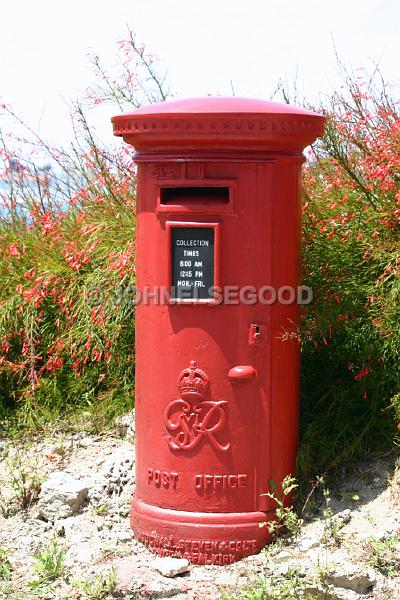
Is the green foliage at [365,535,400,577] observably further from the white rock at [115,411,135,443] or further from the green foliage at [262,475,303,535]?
the white rock at [115,411,135,443]

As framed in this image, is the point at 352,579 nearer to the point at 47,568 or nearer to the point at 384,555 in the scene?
the point at 384,555

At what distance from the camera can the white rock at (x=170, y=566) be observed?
13.7 ft

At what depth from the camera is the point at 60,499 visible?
4.76 m

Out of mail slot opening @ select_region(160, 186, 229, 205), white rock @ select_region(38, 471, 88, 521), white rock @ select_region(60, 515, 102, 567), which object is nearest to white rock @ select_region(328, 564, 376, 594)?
white rock @ select_region(60, 515, 102, 567)

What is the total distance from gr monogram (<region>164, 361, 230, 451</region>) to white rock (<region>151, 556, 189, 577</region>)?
0.47m

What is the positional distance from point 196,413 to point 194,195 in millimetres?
908

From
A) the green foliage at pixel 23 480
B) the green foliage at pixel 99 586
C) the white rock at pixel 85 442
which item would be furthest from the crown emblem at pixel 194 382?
the white rock at pixel 85 442

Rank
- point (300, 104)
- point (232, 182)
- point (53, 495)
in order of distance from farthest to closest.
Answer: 1. point (300, 104)
2. point (53, 495)
3. point (232, 182)

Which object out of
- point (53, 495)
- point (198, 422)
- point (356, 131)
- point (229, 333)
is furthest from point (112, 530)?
point (356, 131)

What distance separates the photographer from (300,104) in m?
5.73

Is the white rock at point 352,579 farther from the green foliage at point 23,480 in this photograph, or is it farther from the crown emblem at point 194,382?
the green foliage at point 23,480

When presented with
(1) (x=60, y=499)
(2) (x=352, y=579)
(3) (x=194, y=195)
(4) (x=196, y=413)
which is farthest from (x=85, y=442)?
(2) (x=352, y=579)

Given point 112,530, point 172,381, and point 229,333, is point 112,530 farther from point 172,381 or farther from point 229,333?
point 229,333

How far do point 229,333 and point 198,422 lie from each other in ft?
1.31
